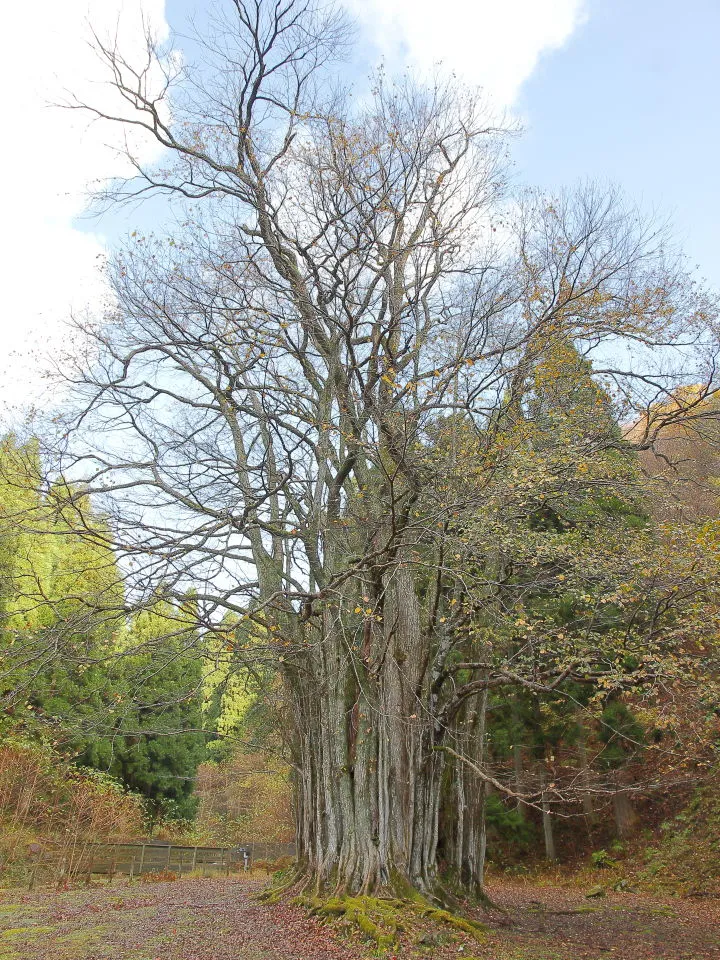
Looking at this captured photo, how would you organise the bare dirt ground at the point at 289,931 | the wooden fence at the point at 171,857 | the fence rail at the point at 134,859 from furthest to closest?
the wooden fence at the point at 171,857, the fence rail at the point at 134,859, the bare dirt ground at the point at 289,931

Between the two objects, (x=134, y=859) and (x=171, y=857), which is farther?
(x=171, y=857)

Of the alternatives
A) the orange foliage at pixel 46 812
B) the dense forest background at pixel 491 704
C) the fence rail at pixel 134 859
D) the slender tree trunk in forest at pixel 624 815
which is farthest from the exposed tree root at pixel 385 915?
the slender tree trunk in forest at pixel 624 815

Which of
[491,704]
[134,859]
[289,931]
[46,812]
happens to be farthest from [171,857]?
[289,931]

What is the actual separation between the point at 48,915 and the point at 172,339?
853 cm

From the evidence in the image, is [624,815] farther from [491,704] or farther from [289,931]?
[289,931]

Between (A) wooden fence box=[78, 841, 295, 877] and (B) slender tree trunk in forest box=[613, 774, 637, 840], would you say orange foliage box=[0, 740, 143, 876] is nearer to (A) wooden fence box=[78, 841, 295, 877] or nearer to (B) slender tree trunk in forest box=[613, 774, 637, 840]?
(A) wooden fence box=[78, 841, 295, 877]

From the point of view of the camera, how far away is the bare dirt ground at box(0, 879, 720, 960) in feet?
24.8

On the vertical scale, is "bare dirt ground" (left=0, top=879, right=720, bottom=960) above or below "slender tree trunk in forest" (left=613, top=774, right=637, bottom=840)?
below

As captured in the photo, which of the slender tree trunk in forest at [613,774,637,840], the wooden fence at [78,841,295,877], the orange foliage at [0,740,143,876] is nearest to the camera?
the orange foliage at [0,740,143,876]

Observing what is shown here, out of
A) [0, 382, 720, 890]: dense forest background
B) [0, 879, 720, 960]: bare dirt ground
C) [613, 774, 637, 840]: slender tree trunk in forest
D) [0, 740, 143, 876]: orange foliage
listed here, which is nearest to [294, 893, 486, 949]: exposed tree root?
[0, 879, 720, 960]: bare dirt ground

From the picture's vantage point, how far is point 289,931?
8.49 metres

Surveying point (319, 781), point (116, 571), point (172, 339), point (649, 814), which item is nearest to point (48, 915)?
point (319, 781)

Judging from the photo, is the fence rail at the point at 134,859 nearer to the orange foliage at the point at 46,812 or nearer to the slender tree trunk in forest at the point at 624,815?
the orange foliage at the point at 46,812

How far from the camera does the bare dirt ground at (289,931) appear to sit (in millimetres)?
7562
